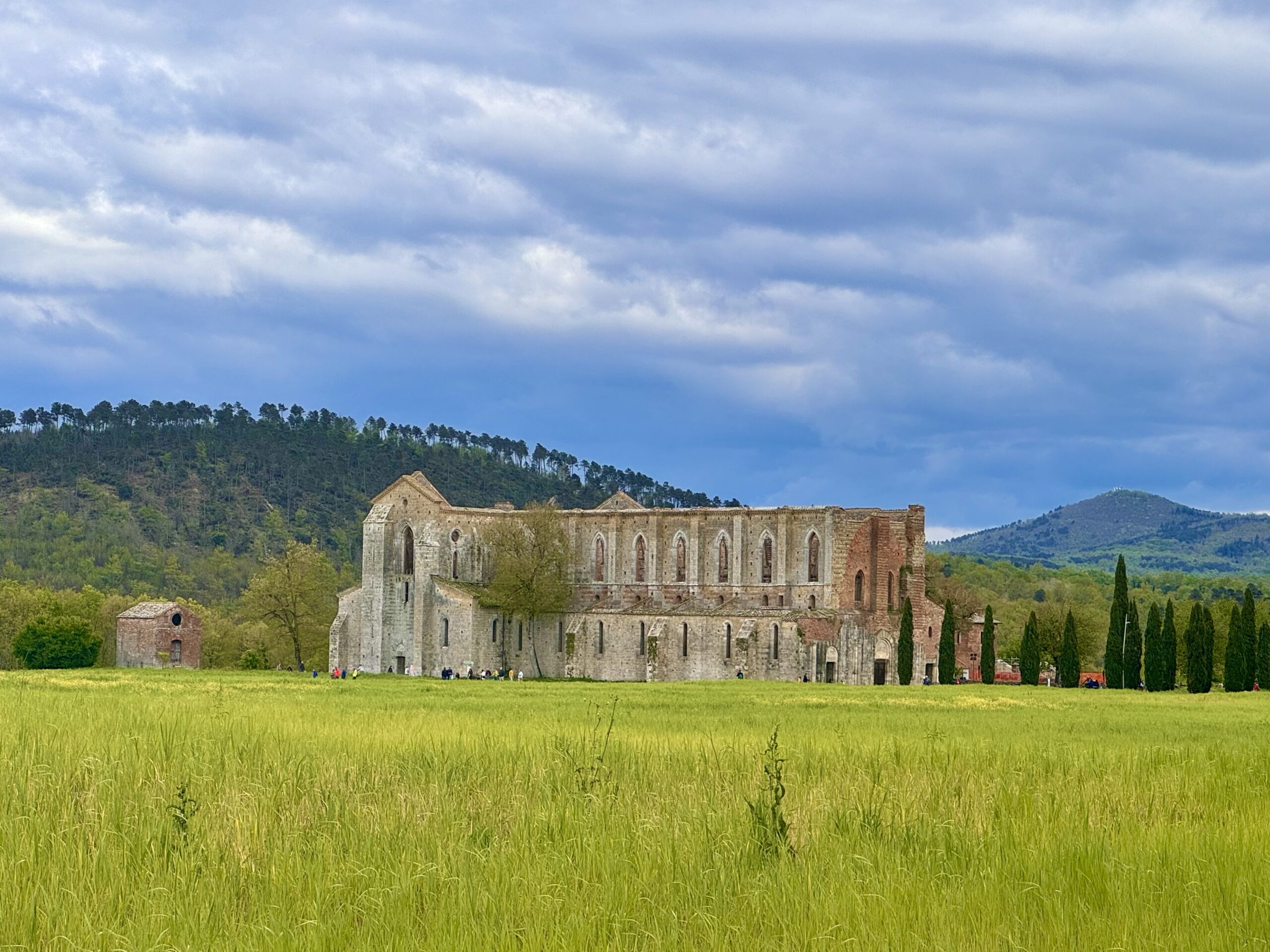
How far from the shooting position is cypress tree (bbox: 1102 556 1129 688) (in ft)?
218

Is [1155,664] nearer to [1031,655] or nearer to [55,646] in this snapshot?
[1031,655]

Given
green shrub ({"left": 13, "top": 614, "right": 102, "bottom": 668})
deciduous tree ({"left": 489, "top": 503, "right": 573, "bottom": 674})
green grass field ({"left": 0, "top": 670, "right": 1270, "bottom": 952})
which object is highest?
deciduous tree ({"left": 489, "top": 503, "right": 573, "bottom": 674})

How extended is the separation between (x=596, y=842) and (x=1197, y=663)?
5680cm

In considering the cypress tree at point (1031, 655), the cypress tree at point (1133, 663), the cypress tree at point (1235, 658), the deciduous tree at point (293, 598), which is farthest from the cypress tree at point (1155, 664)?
the deciduous tree at point (293, 598)

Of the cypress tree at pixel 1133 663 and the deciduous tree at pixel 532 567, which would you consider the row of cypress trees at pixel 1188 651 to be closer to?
the cypress tree at pixel 1133 663

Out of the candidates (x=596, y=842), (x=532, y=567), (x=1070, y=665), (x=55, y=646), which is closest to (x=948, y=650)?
(x=1070, y=665)

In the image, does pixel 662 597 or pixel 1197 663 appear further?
pixel 662 597

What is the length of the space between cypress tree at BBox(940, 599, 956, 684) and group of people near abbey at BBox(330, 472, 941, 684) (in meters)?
2.40

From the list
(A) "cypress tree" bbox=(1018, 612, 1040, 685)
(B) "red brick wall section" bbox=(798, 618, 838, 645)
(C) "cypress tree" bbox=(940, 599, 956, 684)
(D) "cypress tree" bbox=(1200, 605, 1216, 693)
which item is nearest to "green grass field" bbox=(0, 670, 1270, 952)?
(D) "cypress tree" bbox=(1200, 605, 1216, 693)

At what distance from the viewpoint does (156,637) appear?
2785 inches

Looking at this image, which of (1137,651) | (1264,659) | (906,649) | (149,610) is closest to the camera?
(1264,659)

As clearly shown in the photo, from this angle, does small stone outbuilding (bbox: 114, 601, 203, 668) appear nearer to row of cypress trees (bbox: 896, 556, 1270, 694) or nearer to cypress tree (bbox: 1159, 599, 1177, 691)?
row of cypress trees (bbox: 896, 556, 1270, 694)

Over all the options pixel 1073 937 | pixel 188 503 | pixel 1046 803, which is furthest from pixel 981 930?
pixel 188 503

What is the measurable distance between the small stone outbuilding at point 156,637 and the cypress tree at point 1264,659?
4946cm
